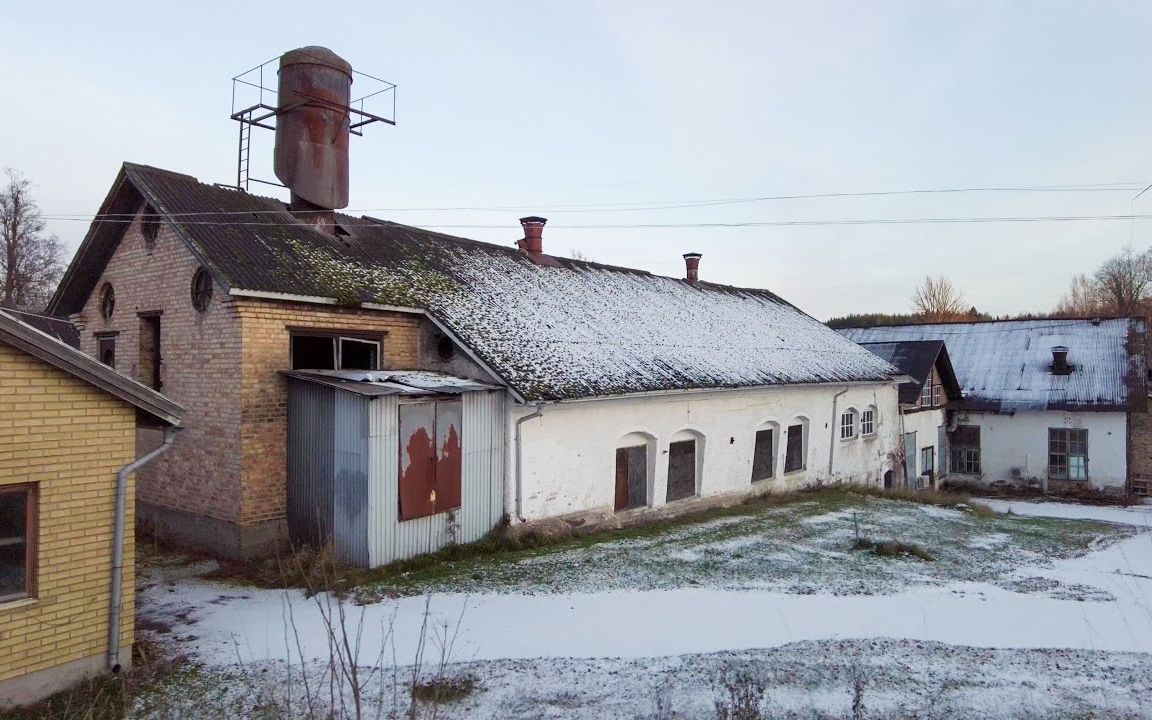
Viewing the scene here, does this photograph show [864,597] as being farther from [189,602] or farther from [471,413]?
[189,602]

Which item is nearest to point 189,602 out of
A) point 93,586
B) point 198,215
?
point 93,586

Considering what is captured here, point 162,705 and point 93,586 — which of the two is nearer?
point 162,705

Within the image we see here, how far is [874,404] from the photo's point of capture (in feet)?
71.9

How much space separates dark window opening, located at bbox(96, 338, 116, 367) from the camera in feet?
43.6

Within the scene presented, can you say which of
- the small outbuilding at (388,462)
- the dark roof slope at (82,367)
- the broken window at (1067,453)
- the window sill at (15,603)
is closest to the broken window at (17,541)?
the window sill at (15,603)

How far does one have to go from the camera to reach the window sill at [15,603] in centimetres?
593

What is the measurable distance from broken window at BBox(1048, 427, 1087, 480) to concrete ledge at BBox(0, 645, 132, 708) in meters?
26.7

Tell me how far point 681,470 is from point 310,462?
302 inches

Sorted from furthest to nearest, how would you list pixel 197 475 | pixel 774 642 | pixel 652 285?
pixel 652 285 < pixel 197 475 < pixel 774 642

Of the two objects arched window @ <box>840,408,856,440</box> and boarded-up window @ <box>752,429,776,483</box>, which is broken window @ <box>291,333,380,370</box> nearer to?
boarded-up window @ <box>752,429,776,483</box>

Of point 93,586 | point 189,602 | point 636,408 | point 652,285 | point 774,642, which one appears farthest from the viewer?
point 652,285

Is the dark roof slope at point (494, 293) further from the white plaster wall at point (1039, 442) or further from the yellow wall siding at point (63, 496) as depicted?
the white plaster wall at point (1039, 442)

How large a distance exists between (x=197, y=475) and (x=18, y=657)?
5442 mm

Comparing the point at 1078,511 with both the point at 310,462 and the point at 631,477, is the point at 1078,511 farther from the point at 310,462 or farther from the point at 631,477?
the point at 310,462
